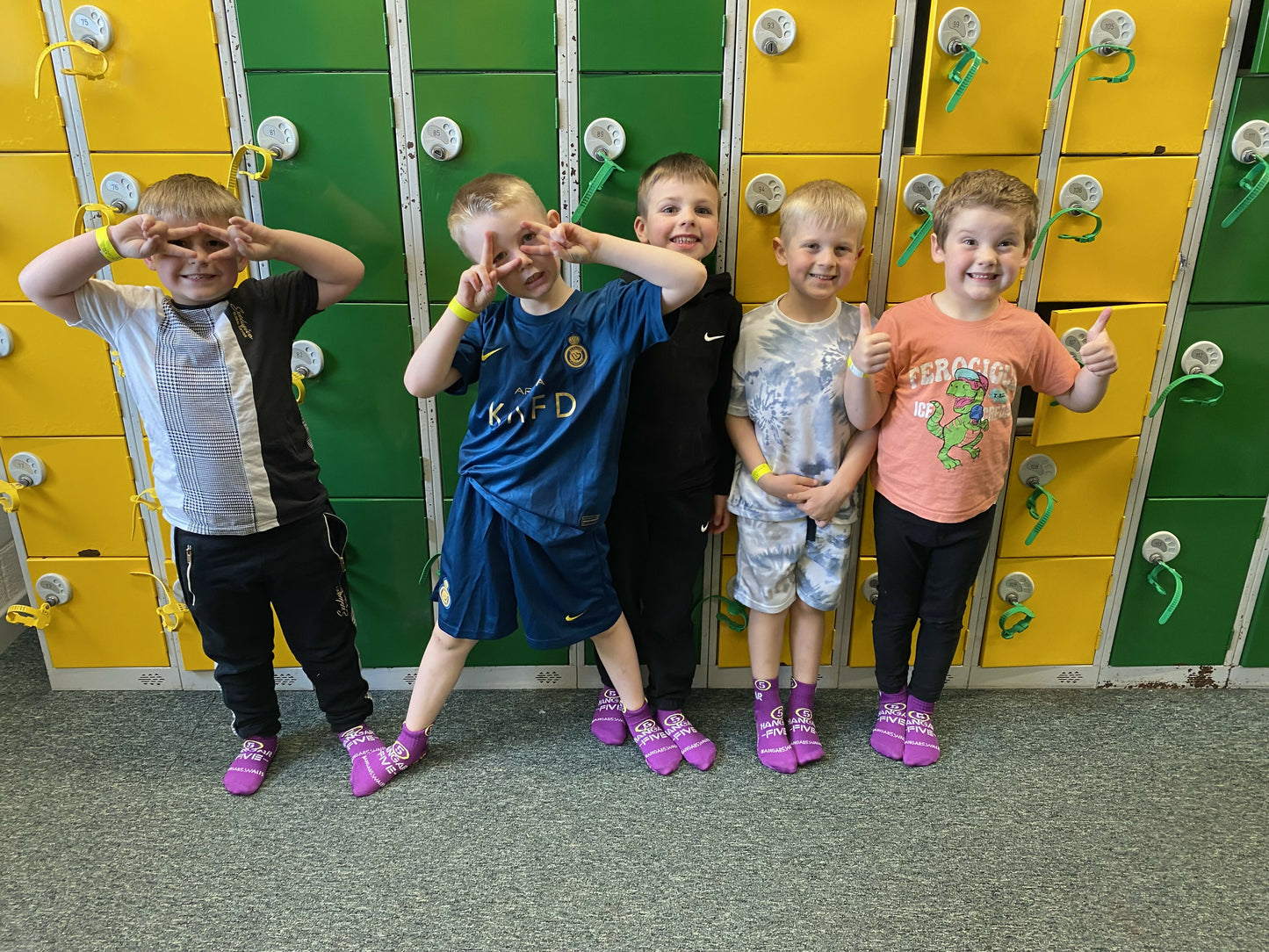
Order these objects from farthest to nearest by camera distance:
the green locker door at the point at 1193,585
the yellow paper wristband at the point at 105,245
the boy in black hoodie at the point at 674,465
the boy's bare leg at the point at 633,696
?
the green locker door at the point at 1193,585, the boy's bare leg at the point at 633,696, the boy in black hoodie at the point at 674,465, the yellow paper wristband at the point at 105,245

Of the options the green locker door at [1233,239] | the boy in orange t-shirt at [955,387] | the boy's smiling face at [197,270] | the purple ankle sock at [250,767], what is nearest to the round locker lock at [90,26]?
the boy's smiling face at [197,270]

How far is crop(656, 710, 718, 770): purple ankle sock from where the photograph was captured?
190cm

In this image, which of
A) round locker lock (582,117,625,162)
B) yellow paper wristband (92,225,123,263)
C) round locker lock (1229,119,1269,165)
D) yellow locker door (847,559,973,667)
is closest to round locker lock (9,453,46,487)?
yellow paper wristband (92,225,123,263)

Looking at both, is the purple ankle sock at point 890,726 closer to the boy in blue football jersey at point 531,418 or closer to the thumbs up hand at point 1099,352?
the boy in blue football jersey at point 531,418

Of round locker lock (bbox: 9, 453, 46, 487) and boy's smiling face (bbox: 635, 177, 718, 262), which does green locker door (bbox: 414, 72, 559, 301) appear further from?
round locker lock (bbox: 9, 453, 46, 487)

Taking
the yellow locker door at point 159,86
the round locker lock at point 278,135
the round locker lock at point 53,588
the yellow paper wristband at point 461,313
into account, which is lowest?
the round locker lock at point 53,588

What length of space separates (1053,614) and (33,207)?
8.25ft

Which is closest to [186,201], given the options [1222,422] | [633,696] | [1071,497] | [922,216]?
[633,696]

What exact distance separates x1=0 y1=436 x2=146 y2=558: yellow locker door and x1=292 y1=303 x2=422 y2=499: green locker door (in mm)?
476

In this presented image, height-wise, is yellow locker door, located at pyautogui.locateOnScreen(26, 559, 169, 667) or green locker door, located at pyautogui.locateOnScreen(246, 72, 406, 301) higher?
green locker door, located at pyautogui.locateOnScreen(246, 72, 406, 301)

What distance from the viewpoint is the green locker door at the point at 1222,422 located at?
74.6 inches

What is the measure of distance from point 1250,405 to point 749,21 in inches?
56.0

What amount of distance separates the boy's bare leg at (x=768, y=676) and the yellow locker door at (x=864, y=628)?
0.24 m

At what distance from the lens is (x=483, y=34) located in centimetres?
171
